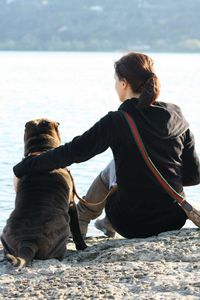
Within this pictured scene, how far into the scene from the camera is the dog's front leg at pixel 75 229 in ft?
18.3

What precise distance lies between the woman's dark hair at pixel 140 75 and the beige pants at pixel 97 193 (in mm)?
730

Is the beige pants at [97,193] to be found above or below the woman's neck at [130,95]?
below

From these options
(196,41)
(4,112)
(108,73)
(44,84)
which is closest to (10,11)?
(196,41)

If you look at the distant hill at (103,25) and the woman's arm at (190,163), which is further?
the distant hill at (103,25)

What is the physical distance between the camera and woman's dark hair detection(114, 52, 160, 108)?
522 centimetres

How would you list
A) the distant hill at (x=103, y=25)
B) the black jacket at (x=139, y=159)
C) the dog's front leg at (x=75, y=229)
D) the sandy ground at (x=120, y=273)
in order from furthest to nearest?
the distant hill at (x=103, y=25)
the dog's front leg at (x=75, y=229)
the black jacket at (x=139, y=159)
the sandy ground at (x=120, y=273)

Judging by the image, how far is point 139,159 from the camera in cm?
528

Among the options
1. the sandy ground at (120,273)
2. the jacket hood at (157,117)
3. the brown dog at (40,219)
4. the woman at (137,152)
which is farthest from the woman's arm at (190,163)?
the brown dog at (40,219)

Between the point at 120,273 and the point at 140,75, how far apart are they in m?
1.40

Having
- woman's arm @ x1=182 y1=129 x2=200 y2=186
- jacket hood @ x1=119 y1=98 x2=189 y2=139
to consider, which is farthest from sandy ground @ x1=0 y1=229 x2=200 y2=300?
jacket hood @ x1=119 y1=98 x2=189 y2=139

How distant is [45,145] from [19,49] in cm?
9312

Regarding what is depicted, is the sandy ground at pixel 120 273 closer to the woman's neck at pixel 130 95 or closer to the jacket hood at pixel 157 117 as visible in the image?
the jacket hood at pixel 157 117

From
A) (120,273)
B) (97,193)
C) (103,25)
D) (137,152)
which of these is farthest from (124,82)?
(103,25)

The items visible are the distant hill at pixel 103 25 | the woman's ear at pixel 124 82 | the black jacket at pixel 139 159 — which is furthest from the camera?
the distant hill at pixel 103 25
